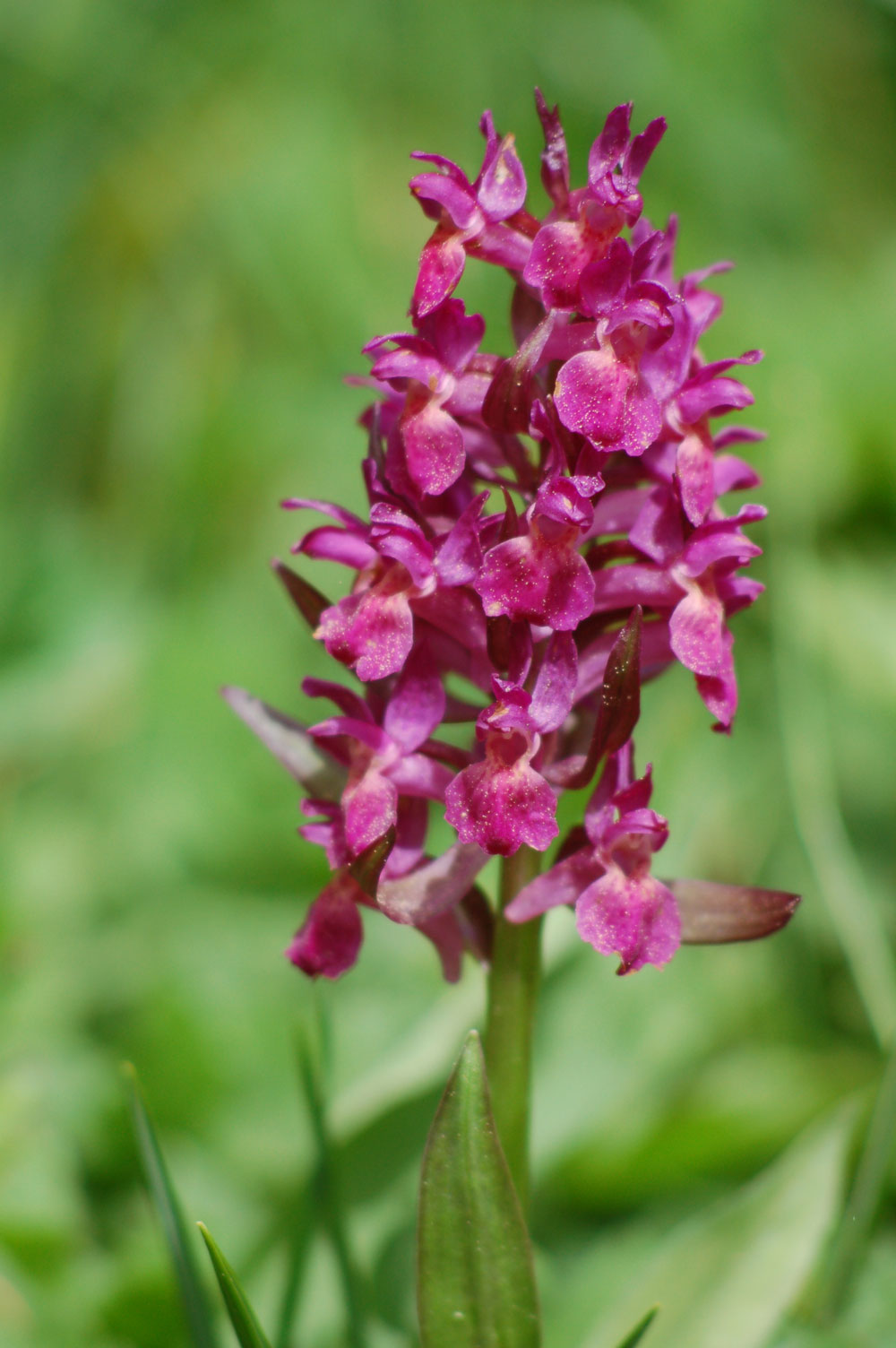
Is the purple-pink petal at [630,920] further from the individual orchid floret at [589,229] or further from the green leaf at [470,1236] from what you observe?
the individual orchid floret at [589,229]

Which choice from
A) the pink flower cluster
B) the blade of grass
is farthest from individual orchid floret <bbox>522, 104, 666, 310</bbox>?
the blade of grass

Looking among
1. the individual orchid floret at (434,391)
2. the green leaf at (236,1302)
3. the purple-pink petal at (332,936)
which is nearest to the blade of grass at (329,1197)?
the purple-pink petal at (332,936)

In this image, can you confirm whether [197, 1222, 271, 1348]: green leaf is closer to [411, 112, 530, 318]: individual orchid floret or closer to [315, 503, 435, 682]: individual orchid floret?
[315, 503, 435, 682]: individual orchid floret

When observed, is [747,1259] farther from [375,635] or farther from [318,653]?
[318,653]

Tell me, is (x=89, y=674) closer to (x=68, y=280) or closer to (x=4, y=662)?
(x=4, y=662)

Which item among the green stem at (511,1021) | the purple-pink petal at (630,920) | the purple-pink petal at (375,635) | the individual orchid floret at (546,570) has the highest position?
the individual orchid floret at (546,570)

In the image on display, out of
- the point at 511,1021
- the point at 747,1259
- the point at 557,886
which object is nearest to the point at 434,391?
the point at 557,886
